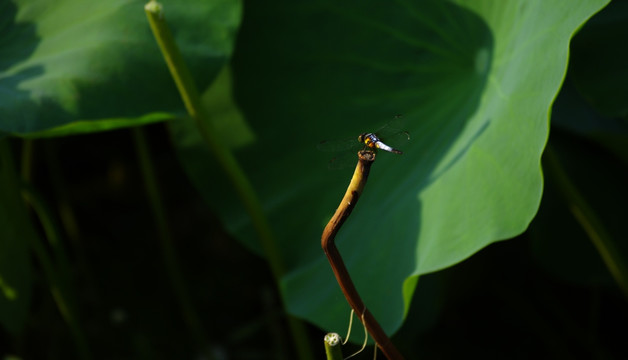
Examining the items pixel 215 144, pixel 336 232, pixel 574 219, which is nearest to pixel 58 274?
pixel 215 144

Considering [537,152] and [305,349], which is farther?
[305,349]

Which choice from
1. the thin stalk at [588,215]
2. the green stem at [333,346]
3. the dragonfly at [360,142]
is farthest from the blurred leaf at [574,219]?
the green stem at [333,346]

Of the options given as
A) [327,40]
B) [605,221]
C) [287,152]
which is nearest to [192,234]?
[287,152]

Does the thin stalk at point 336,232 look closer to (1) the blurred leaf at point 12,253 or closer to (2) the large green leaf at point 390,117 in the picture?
(2) the large green leaf at point 390,117

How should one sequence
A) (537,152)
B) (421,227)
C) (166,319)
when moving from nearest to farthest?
(537,152), (421,227), (166,319)

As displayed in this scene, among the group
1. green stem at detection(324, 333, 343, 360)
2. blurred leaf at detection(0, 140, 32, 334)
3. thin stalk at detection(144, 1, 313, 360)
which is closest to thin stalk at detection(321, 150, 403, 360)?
green stem at detection(324, 333, 343, 360)

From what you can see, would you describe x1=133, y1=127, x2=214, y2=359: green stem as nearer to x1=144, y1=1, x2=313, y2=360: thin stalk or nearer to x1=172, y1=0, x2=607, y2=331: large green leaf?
x1=172, y1=0, x2=607, y2=331: large green leaf

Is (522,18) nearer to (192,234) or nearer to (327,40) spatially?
(327,40)
